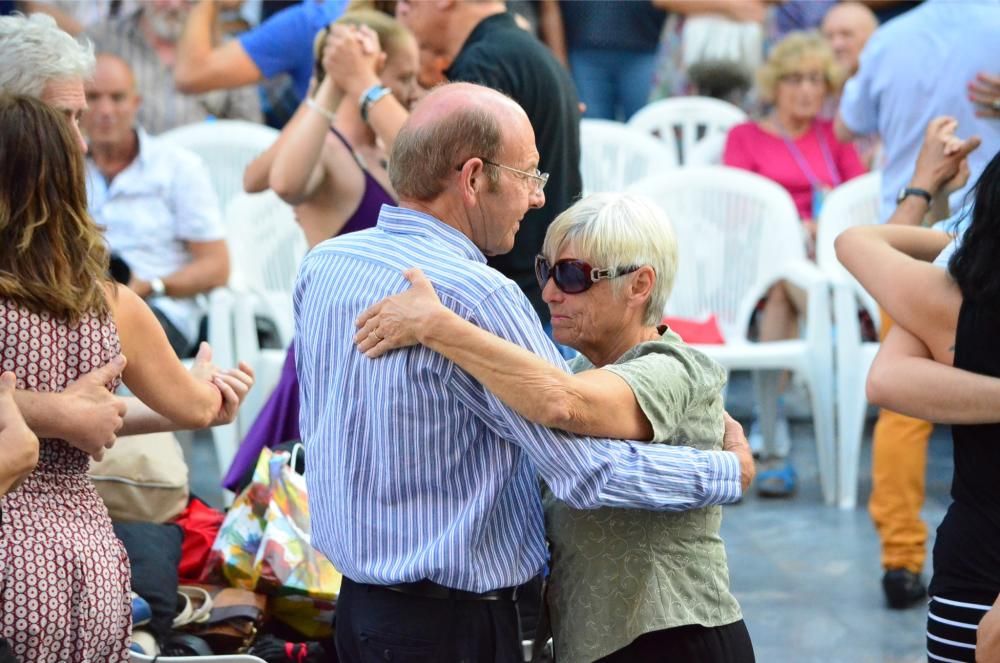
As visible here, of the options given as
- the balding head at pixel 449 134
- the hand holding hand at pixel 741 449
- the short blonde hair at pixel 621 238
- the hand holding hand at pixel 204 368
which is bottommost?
the hand holding hand at pixel 741 449

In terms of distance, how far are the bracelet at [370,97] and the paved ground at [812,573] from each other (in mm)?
1939

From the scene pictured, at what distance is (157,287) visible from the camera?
5.40 meters

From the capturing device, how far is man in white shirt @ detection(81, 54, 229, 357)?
553 centimetres

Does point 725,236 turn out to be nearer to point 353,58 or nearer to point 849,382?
point 849,382

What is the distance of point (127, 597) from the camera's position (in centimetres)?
247

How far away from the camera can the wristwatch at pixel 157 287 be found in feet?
17.7

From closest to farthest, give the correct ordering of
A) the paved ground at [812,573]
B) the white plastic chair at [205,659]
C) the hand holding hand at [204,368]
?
the hand holding hand at [204,368] < the white plastic chair at [205,659] < the paved ground at [812,573]

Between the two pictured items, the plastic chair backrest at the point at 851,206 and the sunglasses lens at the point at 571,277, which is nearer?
the sunglasses lens at the point at 571,277

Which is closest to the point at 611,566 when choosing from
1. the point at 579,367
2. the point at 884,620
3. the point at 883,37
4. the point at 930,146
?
the point at 579,367

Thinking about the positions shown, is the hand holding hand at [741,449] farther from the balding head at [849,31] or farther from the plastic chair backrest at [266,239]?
the balding head at [849,31]

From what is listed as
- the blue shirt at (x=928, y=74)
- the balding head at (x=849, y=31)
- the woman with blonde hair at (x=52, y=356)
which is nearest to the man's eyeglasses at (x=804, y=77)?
the balding head at (x=849, y=31)

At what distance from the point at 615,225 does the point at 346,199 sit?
1.54 metres

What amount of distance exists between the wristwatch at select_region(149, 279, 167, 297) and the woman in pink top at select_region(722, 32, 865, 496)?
9.65 ft

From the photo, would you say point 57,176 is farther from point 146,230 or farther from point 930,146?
point 146,230
